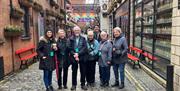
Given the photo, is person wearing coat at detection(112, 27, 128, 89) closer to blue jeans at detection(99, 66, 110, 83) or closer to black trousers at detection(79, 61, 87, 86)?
blue jeans at detection(99, 66, 110, 83)

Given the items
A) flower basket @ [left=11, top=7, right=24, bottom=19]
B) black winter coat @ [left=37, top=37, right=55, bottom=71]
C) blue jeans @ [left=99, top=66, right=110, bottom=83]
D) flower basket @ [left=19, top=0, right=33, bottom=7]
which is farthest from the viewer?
flower basket @ [left=19, top=0, right=33, bottom=7]

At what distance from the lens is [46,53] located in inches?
281

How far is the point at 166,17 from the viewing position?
7816 mm

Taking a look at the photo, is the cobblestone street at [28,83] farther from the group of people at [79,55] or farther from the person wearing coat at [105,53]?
the person wearing coat at [105,53]

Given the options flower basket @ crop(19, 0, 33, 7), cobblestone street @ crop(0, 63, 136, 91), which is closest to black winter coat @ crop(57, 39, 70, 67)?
cobblestone street @ crop(0, 63, 136, 91)

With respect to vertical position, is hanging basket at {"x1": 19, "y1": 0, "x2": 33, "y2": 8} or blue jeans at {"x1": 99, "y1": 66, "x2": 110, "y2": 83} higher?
hanging basket at {"x1": 19, "y1": 0, "x2": 33, "y2": 8}

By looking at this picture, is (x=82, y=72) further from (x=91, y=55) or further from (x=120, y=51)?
(x=120, y=51)

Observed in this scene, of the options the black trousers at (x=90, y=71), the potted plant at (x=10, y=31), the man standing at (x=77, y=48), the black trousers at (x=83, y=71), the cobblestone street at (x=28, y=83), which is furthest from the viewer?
the potted plant at (x=10, y=31)

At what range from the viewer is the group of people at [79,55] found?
7154mm

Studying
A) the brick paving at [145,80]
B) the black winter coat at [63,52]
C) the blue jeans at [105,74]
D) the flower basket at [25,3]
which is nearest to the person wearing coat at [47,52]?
the black winter coat at [63,52]

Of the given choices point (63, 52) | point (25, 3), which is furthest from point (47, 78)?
point (25, 3)

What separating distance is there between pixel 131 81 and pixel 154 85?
916 mm

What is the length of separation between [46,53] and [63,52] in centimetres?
44

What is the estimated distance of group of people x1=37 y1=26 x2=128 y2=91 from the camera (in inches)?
282
